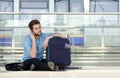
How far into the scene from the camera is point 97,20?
8.15 metres

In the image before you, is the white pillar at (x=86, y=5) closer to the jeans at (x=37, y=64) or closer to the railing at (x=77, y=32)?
the railing at (x=77, y=32)

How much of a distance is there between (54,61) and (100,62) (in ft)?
6.17

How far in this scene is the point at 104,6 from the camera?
12.4m

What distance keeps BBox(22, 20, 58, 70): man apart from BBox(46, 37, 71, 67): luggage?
0.28 ft

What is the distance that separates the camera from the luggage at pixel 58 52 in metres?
6.22

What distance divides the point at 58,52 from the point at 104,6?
6412 mm

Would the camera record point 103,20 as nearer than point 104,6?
Yes

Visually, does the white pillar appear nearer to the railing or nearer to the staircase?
the railing

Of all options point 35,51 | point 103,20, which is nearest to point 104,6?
point 103,20

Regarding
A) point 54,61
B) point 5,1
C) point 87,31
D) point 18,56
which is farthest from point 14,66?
point 5,1

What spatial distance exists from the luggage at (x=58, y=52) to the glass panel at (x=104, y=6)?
611 centimetres

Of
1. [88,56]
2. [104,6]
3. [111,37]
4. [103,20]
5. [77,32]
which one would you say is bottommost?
[88,56]

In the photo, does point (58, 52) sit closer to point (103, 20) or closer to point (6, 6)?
point (103, 20)

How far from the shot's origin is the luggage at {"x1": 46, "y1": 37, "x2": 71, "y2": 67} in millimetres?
6219
